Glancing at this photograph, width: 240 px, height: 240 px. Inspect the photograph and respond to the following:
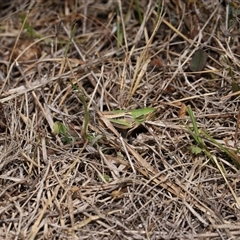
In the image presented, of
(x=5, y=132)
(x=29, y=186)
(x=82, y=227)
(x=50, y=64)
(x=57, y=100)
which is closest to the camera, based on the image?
(x=82, y=227)

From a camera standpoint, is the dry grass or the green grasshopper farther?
the green grasshopper

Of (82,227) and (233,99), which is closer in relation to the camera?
(82,227)

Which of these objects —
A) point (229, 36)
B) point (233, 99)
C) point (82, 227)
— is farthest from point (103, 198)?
point (229, 36)

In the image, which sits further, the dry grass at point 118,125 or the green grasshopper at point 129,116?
the green grasshopper at point 129,116

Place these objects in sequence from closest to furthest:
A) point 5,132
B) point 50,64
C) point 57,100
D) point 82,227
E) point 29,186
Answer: point 82,227 → point 29,186 → point 5,132 → point 57,100 → point 50,64

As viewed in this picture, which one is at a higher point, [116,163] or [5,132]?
[5,132]

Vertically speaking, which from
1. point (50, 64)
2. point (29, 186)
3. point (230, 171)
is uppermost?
point (50, 64)

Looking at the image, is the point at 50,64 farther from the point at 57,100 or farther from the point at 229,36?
the point at 229,36
